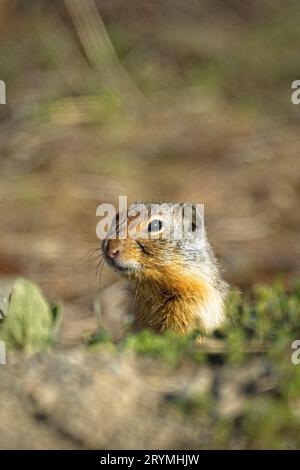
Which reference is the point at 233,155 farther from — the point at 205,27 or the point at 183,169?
the point at 205,27

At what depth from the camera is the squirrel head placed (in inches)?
239

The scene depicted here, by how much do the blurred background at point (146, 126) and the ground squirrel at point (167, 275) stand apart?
327 centimetres

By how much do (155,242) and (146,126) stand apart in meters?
6.36

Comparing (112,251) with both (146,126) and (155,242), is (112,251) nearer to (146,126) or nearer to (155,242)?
(155,242)

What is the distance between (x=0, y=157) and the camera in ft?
39.4

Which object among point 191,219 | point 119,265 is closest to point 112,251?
point 119,265

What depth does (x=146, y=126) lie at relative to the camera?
12.5m

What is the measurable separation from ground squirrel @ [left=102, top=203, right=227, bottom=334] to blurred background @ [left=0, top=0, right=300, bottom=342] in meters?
3.27

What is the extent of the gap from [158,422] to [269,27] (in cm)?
972

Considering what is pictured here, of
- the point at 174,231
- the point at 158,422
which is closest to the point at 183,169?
the point at 174,231

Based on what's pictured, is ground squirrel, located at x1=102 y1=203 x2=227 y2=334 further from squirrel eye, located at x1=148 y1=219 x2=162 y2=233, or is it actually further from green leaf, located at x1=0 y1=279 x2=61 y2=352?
green leaf, located at x1=0 y1=279 x2=61 y2=352

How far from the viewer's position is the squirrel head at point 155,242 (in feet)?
19.9

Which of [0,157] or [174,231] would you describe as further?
[0,157]
